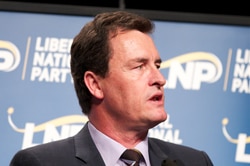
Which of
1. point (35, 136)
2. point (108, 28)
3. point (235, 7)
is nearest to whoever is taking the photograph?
point (108, 28)

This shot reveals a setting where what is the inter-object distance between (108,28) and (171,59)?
1.10 metres

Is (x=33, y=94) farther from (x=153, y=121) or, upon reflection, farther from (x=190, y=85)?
(x=153, y=121)

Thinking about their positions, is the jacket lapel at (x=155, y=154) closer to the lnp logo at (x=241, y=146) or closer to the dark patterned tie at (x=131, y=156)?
the dark patterned tie at (x=131, y=156)

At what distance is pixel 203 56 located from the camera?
11.1 feet

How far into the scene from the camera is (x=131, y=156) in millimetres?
2176

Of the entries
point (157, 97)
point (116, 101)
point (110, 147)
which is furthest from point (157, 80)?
point (110, 147)

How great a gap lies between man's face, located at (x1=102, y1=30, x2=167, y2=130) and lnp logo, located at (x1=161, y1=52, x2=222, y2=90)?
41.2 inches

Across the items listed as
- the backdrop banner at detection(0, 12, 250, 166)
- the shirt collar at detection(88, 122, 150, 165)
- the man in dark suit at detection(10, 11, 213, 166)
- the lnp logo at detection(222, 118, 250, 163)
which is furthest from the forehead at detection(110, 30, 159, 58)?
the lnp logo at detection(222, 118, 250, 163)

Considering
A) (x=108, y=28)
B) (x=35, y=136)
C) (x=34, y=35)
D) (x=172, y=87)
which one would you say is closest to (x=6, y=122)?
(x=35, y=136)

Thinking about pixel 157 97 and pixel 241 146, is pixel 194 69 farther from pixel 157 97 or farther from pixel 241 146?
pixel 157 97

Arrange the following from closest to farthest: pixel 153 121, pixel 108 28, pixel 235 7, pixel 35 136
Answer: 1. pixel 153 121
2. pixel 108 28
3. pixel 35 136
4. pixel 235 7

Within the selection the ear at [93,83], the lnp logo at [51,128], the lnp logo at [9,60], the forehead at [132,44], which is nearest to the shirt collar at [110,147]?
the ear at [93,83]

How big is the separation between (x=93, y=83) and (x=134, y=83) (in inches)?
7.5

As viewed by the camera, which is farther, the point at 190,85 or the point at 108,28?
the point at 190,85
